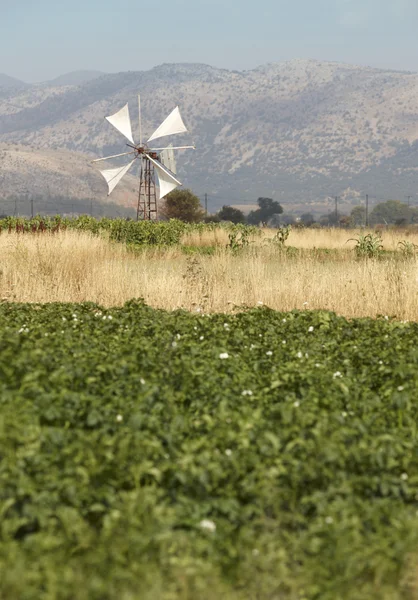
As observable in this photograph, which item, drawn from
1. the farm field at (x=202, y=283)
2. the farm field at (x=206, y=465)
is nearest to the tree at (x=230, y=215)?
the farm field at (x=202, y=283)

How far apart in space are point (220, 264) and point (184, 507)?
11.2 m

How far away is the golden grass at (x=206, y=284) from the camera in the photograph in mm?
12828

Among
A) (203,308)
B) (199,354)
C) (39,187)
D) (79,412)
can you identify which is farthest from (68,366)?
(39,187)

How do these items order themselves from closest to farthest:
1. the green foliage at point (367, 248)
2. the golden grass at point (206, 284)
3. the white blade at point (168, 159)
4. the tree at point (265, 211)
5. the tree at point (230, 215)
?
the golden grass at point (206, 284) < the green foliage at point (367, 248) < the white blade at point (168, 159) < the tree at point (230, 215) < the tree at point (265, 211)

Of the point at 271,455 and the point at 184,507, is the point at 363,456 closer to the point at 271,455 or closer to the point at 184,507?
the point at 271,455

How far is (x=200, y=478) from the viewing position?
4613mm

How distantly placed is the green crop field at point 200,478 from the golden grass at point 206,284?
18.8 ft

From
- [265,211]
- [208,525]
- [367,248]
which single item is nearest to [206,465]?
[208,525]

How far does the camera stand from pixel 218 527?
4.42 metres

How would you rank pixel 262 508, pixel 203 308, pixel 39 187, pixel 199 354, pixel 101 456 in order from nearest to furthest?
pixel 262 508
pixel 101 456
pixel 199 354
pixel 203 308
pixel 39 187

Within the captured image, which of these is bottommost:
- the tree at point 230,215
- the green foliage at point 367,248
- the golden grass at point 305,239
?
the tree at point 230,215

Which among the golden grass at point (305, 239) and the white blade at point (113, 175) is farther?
the white blade at point (113, 175)

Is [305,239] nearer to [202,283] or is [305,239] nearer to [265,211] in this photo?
[202,283]

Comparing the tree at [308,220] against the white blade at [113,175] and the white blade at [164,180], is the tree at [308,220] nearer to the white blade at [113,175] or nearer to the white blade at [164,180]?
the white blade at [164,180]
